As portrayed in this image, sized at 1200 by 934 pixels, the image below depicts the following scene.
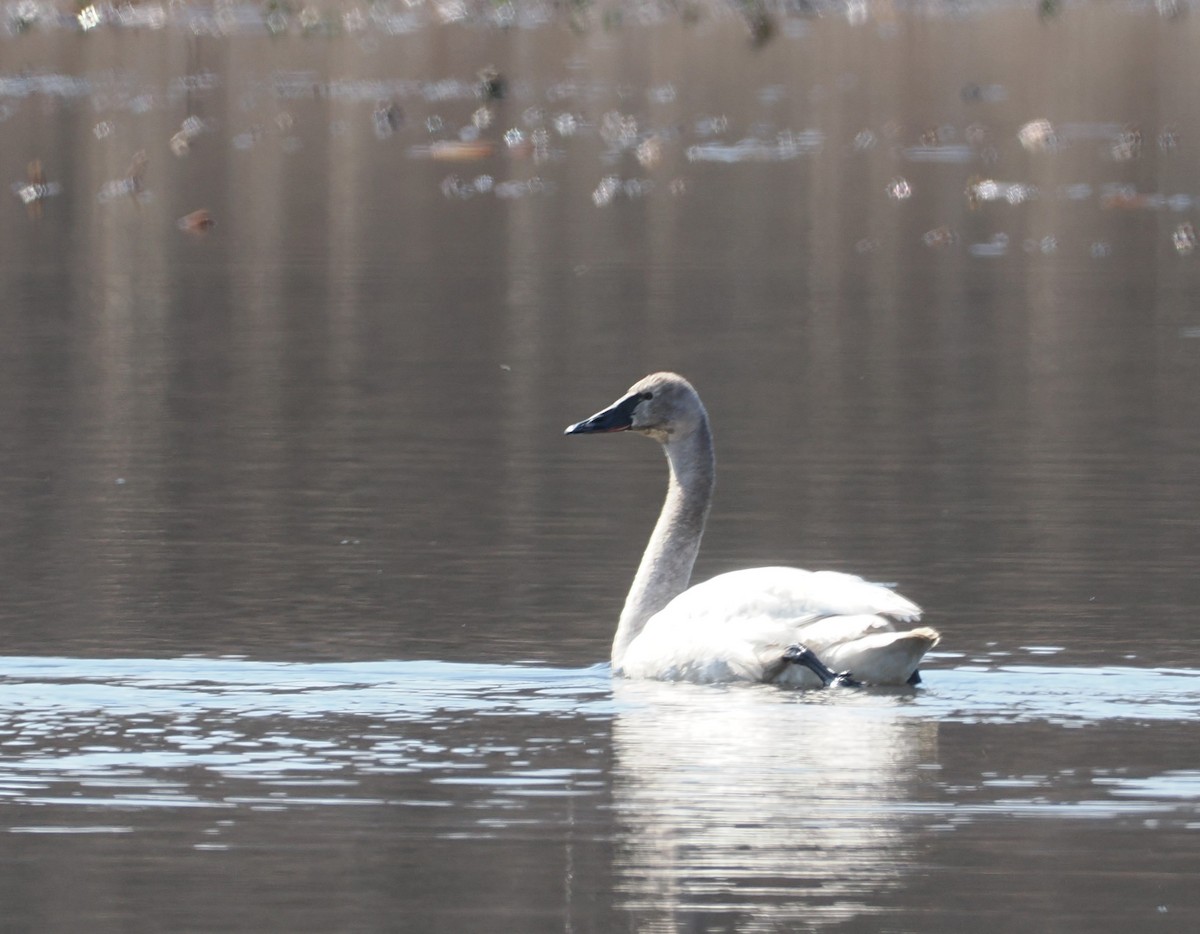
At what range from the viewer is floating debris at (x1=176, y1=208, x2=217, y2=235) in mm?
31281

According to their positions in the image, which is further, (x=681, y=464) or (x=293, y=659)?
(x=681, y=464)

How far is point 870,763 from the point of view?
9.34 meters

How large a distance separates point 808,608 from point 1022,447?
6.76 meters

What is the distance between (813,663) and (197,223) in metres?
22.0

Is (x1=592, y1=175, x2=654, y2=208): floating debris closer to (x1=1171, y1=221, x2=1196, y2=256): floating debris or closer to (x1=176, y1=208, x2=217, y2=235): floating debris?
(x1=176, y1=208, x2=217, y2=235): floating debris

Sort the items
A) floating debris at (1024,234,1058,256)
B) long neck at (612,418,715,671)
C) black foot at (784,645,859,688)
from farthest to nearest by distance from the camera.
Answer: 1. floating debris at (1024,234,1058,256)
2. long neck at (612,418,715,671)
3. black foot at (784,645,859,688)

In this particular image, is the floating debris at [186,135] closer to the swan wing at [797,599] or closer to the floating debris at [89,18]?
the floating debris at [89,18]

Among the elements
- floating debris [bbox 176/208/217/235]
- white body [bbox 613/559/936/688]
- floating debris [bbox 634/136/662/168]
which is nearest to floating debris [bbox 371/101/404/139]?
floating debris [bbox 634/136/662/168]

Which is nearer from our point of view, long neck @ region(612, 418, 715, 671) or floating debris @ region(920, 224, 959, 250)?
long neck @ region(612, 418, 715, 671)

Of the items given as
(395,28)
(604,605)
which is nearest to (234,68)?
(395,28)

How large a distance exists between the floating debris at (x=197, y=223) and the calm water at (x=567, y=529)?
0.14 metres

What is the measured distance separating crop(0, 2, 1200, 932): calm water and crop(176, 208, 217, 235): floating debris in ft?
0.45

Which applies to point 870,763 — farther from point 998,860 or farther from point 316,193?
point 316,193

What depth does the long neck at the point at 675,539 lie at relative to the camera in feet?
38.4
